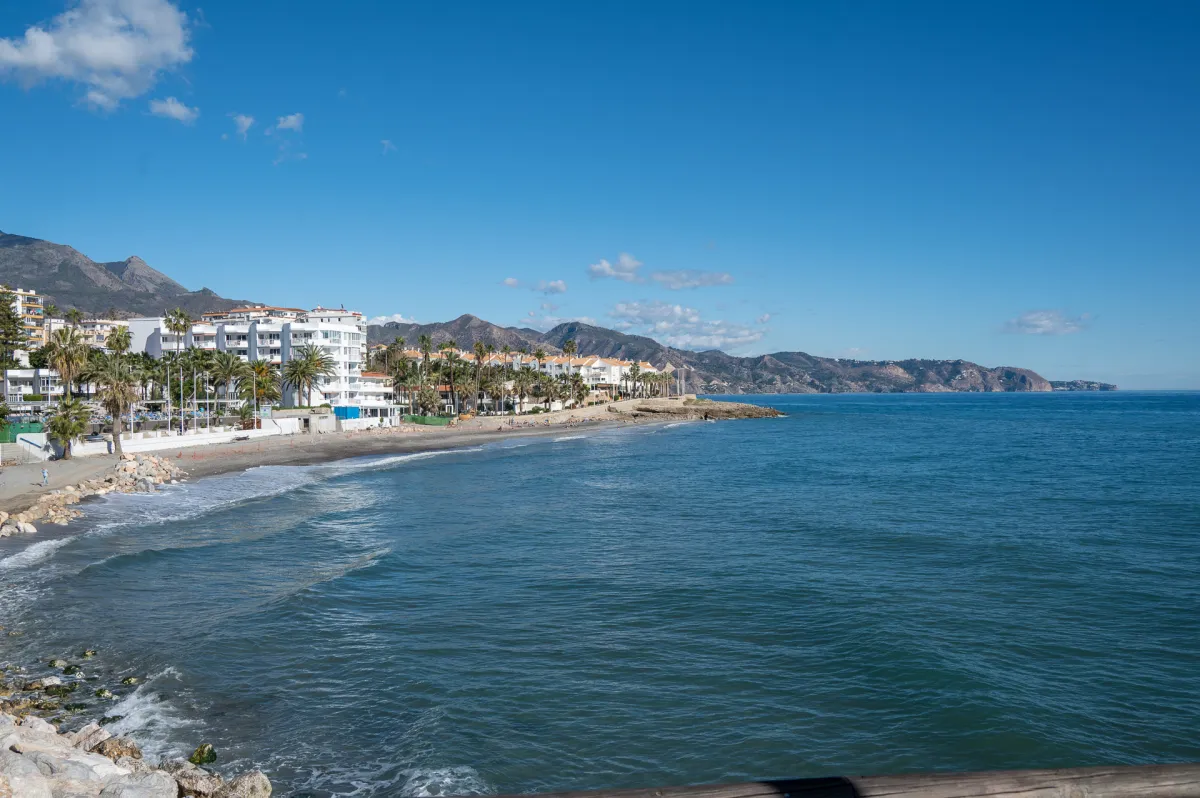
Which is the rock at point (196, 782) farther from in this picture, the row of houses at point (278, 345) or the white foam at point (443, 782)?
the row of houses at point (278, 345)

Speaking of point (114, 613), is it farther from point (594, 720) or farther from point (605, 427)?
point (605, 427)

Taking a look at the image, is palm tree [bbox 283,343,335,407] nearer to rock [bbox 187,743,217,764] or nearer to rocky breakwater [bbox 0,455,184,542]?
rocky breakwater [bbox 0,455,184,542]

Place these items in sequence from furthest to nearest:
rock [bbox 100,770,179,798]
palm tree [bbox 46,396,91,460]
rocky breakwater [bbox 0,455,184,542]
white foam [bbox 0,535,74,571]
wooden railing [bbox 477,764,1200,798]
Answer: palm tree [bbox 46,396,91,460] < rocky breakwater [bbox 0,455,184,542] < white foam [bbox 0,535,74,571] < rock [bbox 100,770,179,798] < wooden railing [bbox 477,764,1200,798]

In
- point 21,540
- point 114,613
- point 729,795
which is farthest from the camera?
point 21,540

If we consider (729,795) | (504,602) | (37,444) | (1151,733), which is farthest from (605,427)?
(729,795)

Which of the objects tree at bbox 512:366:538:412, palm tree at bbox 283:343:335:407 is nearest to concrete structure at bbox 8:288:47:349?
palm tree at bbox 283:343:335:407

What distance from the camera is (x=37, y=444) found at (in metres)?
47.1

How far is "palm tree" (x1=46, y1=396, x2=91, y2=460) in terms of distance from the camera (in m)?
46.0

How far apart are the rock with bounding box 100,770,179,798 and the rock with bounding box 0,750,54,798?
2.10ft

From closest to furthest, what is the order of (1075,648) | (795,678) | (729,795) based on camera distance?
(729,795) → (795,678) → (1075,648)

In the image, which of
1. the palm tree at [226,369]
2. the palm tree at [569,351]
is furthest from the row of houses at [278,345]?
the palm tree at [569,351]

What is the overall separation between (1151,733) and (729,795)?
11.5 metres

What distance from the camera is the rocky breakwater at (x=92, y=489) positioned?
1104 inches

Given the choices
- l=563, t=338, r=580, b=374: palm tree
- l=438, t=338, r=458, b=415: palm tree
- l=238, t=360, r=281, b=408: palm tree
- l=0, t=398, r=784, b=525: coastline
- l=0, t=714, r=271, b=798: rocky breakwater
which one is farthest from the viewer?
l=563, t=338, r=580, b=374: palm tree
